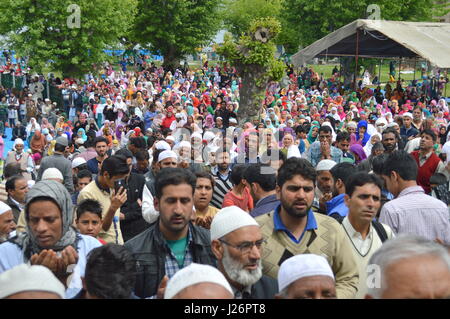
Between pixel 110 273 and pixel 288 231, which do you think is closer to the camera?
pixel 110 273

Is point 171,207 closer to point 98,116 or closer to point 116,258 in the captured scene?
point 116,258

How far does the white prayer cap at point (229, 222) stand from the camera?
3779mm

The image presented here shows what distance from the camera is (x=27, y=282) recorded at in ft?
9.20

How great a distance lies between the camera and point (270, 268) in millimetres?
4004

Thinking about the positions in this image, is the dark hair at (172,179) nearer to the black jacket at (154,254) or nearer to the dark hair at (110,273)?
the black jacket at (154,254)

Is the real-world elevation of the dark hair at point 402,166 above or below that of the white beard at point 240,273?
above

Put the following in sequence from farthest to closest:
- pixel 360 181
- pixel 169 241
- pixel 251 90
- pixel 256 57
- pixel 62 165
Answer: pixel 251 90, pixel 256 57, pixel 62 165, pixel 360 181, pixel 169 241

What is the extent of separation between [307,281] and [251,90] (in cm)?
1256

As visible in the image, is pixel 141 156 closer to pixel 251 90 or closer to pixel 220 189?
pixel 220 189

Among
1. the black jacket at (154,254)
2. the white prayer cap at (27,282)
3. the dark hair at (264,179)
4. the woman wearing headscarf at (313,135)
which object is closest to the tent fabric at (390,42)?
the woman wearing headscarf at (313,135)

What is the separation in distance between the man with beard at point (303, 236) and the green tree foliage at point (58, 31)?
2344cm

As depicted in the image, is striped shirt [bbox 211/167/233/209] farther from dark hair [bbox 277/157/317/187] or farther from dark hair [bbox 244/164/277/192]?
dark hair [bbox 277/157/317/187]

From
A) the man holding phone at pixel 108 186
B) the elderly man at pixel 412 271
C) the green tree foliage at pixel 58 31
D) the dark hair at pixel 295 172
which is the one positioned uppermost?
the green tree foliage at pixel 58 31

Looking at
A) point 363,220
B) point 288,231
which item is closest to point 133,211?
point 288,231
